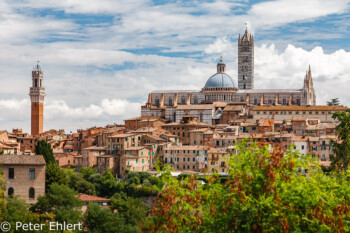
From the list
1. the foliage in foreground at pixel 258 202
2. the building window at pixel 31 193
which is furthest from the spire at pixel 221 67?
the foliage in foreground at pixel 258 202

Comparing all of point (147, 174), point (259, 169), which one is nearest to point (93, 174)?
point (147, 174)

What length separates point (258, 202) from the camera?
489 inches

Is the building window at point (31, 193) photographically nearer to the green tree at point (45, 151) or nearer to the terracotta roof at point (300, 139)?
the green tree at point (45, 151)

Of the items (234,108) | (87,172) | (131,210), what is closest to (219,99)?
(234,108)

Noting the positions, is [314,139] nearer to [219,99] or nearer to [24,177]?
[219,99]

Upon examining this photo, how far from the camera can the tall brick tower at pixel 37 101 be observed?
94312mm

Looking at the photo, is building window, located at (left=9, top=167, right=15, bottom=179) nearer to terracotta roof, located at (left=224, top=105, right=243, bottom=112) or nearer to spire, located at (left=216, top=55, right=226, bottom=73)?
terracotta roof, located at (left=224, top=105, right=243, bottom=112)

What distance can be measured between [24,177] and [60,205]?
3343 millimetres

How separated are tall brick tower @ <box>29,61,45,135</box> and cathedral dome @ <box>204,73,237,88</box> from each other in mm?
25925

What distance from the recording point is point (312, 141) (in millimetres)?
59875

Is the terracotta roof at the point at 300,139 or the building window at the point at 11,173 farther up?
the terracotta roof at the point at 300,139

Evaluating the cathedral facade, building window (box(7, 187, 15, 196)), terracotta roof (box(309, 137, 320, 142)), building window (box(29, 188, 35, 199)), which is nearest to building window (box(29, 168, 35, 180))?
building window (box(29, 188, 35, 199))

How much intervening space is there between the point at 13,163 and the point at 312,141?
3135 cm

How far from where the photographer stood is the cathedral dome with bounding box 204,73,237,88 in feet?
292
